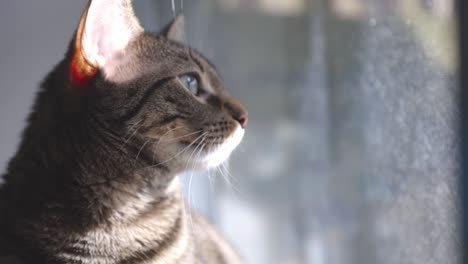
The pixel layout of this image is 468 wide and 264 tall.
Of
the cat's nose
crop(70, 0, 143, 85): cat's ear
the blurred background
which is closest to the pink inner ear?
crop(70, 0, 143, 85): cat's ear

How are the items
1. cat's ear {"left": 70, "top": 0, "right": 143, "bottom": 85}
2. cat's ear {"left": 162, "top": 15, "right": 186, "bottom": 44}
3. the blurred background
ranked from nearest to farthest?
cat's ear {"left": 70, "top": 0, "right": 143, "bottom": 85} → the blurred background → cat's ear {"left": 162, "top": 15, "right": 186, "bottom": 44}

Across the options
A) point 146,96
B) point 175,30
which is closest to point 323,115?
point 175,30

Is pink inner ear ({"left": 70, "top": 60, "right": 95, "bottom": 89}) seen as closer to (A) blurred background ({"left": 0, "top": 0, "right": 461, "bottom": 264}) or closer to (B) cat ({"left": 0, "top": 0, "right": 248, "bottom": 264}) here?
(B) cat ({"left": 0, "top": 0, "right": 248, "bottom": 264})

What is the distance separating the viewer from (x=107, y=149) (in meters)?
1.00

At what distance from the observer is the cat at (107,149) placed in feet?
3.20

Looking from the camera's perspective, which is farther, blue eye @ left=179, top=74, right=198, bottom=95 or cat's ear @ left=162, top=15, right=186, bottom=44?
cat's ear @ left=162, top=15, right=186, bottom=44

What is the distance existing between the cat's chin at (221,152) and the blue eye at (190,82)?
0.12m

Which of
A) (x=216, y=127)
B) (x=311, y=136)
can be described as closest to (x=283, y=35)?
(x=311, y=136)

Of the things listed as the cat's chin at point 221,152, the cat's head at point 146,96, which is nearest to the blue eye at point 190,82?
the cat's head at point 146,96

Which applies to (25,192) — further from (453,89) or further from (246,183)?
(246,183)

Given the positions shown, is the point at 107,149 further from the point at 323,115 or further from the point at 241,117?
the point at 323,115

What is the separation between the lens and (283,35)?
1.78 m

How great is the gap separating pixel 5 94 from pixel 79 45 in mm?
599

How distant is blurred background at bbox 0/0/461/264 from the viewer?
1065 millimetres
